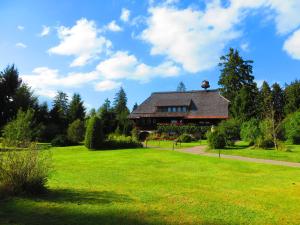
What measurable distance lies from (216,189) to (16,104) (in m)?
37.2

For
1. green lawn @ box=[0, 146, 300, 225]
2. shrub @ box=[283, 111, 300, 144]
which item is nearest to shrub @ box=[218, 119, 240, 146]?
shrub @ box=[283, 111, 300, 144]

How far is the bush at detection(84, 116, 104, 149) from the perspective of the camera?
30.9 metres

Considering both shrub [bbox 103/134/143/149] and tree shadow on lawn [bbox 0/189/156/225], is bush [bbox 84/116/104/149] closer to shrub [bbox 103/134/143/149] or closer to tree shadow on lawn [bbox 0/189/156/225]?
shrub [bbox 103/134/143/149]

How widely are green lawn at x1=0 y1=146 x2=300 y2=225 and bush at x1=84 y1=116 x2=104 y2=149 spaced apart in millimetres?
15753

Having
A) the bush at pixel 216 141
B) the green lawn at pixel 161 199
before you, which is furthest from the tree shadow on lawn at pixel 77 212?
the bush at pixel 216 141

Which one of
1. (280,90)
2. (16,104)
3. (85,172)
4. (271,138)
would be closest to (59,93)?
(16,104)

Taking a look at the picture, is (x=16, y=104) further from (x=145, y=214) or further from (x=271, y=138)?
(x=145, y=214)

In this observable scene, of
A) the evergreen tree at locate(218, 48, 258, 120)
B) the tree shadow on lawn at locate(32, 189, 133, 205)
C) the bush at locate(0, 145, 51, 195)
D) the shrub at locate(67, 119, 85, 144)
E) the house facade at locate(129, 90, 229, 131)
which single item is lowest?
the tree shadow on lawn at locate(32, 189, 133, 205)

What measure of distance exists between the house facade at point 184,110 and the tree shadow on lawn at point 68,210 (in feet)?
143

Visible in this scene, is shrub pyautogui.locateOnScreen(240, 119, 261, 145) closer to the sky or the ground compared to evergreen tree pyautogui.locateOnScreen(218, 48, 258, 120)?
closer to the ground

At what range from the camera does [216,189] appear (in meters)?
11.0

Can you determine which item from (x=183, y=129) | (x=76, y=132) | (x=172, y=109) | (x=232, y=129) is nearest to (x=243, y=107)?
(x=183, y=129)

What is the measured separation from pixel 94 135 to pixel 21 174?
2191cm

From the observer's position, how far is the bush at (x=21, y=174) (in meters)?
9.22
